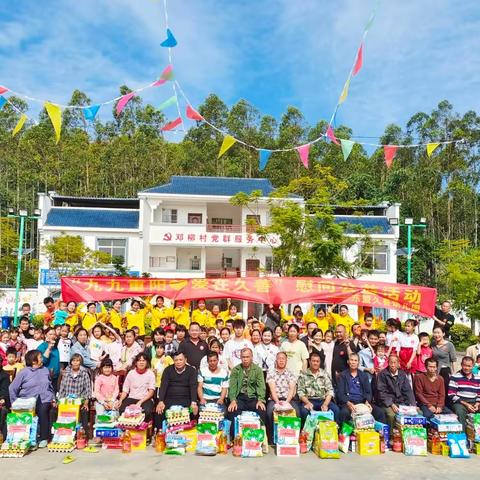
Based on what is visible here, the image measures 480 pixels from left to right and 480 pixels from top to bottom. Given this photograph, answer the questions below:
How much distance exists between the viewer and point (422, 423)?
640 centimetres


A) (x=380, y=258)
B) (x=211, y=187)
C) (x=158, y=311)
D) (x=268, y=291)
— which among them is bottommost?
(x=158, y=311)

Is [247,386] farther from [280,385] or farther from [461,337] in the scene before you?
[461,337]

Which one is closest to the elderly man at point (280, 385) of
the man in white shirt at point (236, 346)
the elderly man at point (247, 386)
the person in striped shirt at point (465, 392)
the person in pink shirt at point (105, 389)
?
the elderly man at point (247, 386)

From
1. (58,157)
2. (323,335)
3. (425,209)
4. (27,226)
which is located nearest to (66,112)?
(58,157)

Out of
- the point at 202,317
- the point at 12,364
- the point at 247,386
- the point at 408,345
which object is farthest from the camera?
the point at 202,317

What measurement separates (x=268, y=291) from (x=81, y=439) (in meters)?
3.99

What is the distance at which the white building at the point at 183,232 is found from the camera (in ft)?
82.2

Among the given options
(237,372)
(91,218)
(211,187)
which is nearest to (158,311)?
(237,372)

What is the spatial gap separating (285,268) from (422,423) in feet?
46.8

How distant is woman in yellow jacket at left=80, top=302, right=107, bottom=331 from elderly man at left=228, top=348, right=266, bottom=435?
3052 millimetres

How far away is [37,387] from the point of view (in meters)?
6.54

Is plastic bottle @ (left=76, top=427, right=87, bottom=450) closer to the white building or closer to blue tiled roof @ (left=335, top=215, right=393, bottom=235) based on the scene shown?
the white building

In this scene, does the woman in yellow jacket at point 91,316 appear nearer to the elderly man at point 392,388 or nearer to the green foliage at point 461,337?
the elderly man at point 392,388

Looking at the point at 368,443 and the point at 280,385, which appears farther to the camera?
the point at 280,385
